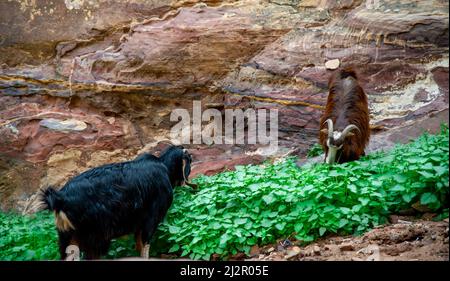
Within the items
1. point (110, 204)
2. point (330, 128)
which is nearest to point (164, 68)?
point (330, 128)

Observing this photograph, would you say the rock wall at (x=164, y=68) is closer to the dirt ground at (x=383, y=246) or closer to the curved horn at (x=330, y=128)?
the curved horn at (x=330, y=128)

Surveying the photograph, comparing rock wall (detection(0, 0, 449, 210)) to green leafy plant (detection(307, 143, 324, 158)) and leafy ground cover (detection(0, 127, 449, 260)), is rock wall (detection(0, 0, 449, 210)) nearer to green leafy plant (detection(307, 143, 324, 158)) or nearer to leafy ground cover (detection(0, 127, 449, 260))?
green leafy plant (detection(307, 143, 324, 158))

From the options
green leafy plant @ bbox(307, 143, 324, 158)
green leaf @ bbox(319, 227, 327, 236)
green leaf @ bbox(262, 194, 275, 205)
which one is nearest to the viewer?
green leaf @ bbox(319, 227, 327, 236)

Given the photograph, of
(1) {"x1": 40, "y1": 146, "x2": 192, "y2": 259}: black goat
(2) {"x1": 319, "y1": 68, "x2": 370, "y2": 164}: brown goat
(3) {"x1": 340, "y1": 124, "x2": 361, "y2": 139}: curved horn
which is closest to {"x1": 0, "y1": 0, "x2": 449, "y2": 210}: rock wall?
(2) {"x1": 319, "y1": 68, "x2": 370, "y2": 164}: brown goat

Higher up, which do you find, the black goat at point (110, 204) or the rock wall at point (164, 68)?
the rock wall at point (164, 68)

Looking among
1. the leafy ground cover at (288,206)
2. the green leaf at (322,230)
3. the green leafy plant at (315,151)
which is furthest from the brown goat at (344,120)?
the green leaf at (322,230)

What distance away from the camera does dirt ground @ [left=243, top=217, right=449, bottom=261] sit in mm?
5617

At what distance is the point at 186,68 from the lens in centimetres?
1020

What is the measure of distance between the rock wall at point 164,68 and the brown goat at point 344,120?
21.4 inches

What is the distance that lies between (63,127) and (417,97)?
19.1 ft

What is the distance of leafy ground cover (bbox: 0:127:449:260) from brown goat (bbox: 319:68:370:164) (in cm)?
78

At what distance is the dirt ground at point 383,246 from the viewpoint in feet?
18.4

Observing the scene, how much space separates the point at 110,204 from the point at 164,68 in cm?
385
